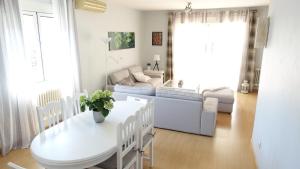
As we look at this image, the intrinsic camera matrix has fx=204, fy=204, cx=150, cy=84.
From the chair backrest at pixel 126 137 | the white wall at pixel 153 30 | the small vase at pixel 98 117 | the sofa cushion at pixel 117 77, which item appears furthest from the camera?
the white wall at pixel 153 30

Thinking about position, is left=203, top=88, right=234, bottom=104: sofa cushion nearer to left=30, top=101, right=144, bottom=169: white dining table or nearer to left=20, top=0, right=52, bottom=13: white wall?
left=30, top=101, right=144, bottom=169: white dining table

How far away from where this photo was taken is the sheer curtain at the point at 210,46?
20.6 feet

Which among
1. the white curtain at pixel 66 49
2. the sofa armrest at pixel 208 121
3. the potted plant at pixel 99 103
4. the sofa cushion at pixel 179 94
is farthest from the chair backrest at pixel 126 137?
the white curtain at pixel 66 49

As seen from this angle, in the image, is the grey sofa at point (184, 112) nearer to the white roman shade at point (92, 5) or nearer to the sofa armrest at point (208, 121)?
the sofa armrest at point (208, 121)

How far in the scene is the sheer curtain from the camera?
20.6 feet

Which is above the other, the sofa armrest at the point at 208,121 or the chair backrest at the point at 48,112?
the chair backrest at the point at 48,112

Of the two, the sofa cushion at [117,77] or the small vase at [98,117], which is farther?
the sofa cushion at [117,77]

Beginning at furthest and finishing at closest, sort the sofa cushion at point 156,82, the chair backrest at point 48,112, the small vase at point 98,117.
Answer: the sofa cushion at point 156,82, the small vase at point 98,117, the chair backrest at point 48,112

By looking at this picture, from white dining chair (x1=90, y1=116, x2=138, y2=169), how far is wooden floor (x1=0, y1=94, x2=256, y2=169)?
27.3 inches

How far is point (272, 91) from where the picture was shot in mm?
2395

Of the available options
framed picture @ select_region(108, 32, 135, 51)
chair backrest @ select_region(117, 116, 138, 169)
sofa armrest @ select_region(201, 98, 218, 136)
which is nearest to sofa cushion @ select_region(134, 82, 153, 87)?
framed picture @ select_region(108, 32, 135, 51)

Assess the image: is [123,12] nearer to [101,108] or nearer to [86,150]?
[101,108]

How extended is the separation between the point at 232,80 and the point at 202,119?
3.61 meters

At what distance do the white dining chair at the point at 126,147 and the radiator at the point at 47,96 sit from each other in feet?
7.19
